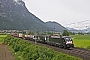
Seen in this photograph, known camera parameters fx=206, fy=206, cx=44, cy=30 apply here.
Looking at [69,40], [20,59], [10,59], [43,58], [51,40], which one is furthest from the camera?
[51,40]

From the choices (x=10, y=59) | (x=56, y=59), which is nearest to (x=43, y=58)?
(x=56, y=59)

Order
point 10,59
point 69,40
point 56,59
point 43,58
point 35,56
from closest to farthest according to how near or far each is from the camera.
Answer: point 56,59
point 43,58
point 35,56
point 10,59
point 69,40

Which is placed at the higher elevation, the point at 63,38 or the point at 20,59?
the point at 63,38

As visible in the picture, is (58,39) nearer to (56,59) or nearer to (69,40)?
(69,40)

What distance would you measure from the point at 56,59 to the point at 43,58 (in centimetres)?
366

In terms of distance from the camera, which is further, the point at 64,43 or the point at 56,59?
the point at 64,43

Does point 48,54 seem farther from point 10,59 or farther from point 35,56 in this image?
point 10,59

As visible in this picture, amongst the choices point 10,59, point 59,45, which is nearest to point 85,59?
point 10,59

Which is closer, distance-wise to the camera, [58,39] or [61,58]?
[61,58]

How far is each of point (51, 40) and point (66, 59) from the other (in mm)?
41753

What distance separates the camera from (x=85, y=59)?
27.4 metres

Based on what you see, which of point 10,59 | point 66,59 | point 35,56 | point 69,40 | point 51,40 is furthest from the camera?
point 51,40

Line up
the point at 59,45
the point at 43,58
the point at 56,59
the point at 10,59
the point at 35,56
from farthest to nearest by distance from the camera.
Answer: the point at 59,45, the point at 10,59, the point at 35,56, the point at 43,58, the point at 56,59

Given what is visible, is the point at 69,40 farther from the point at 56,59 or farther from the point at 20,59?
the point at 56,59
